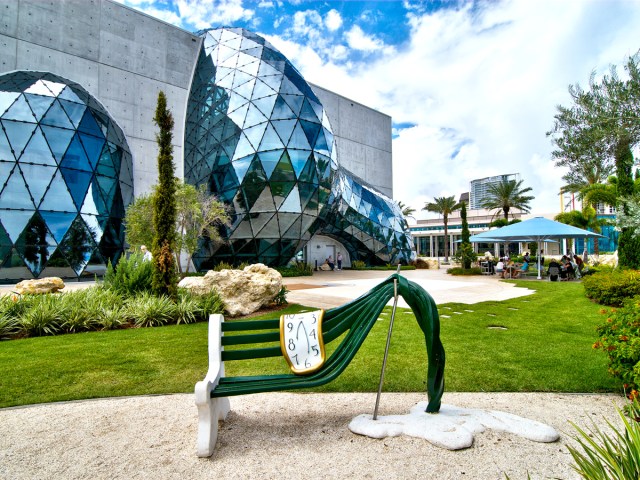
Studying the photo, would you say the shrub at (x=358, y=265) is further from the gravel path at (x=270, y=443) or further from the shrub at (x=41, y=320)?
the gravel path at (x=270, y=443)

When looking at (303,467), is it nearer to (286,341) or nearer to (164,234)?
(286,341)

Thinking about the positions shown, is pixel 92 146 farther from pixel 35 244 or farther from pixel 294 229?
pixel 294 229

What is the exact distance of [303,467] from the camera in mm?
2590

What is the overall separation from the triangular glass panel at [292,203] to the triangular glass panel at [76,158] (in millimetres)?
10664

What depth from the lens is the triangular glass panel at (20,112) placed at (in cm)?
1686

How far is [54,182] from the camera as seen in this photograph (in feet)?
56.8

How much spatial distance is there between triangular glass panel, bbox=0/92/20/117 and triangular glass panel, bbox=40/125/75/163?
1639 mm

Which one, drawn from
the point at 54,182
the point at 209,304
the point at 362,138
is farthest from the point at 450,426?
the point at 362,138

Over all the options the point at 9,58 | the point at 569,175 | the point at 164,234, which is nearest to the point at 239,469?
the point at 164,234

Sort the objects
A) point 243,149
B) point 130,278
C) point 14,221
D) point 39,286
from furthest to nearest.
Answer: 1. point 243,149
2. point 14,221
3. point 39,286
4. point 130,278

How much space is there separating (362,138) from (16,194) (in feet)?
107

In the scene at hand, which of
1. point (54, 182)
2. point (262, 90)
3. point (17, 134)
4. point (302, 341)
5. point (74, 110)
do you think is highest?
point (262, 90)

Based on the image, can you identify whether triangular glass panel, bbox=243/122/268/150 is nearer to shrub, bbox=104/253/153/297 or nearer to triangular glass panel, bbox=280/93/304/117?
triangular glass panel, bbox=280/93/304/117

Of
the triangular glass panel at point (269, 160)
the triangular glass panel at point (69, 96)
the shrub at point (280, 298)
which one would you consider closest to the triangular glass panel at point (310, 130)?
the triangular glass panel at point (269, 160)
